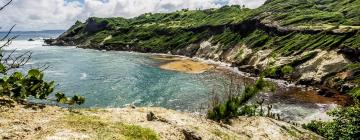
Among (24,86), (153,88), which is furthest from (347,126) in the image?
(153,88)

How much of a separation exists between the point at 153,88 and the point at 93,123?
308 ft

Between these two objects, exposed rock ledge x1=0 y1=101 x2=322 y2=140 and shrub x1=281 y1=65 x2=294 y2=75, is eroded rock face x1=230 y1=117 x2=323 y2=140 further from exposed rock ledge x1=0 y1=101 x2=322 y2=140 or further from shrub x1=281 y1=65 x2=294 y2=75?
shrub x1=281 y1=65 x2=294 y2=75

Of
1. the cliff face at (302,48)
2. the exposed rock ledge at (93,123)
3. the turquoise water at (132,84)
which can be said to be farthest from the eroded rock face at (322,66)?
the exposed rock ledge at (93,123)

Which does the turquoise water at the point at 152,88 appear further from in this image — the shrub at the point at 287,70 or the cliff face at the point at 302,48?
the shrub at the point at 287,70

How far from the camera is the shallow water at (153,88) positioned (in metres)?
92.9

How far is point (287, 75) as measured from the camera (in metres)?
128

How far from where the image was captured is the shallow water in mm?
92875

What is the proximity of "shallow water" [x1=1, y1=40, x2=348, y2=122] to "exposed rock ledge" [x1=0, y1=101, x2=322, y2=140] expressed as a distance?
4089 cm

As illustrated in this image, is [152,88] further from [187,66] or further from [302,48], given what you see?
[302,48]

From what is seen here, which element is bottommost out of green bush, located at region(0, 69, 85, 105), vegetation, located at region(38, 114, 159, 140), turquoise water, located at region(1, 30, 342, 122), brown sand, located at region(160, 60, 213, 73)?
turquoise water, located at region(1, 30, 342, 122)

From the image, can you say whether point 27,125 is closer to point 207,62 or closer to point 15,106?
point 15,106

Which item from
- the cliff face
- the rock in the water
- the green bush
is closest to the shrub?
the cliff face

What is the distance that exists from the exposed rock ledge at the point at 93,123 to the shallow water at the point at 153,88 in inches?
1610

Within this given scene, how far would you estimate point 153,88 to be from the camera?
11425 centimetres
